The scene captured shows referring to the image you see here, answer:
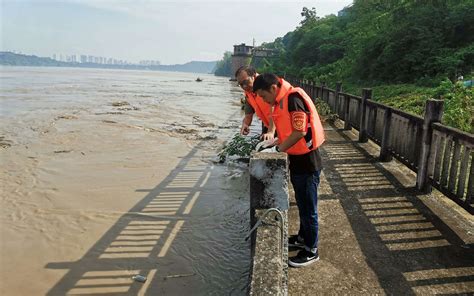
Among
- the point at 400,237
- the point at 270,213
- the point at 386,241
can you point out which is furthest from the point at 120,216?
the point at 400,237

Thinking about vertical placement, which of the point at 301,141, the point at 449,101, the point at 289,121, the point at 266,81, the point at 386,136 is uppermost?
the point at 266,81

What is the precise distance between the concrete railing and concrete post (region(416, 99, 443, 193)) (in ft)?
10.1

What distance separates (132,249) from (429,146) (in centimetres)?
421

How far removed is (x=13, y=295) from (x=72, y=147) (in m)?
7.41

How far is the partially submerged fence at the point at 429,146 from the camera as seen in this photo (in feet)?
14.0

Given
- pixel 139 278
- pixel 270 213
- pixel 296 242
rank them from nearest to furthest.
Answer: pixel 270 213 < pixel 296 242 < pixel 139 278

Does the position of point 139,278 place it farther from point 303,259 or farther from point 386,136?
point 386,136

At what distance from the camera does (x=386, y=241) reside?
12.9 feet

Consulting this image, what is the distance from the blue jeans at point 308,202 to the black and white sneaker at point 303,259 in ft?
0.16

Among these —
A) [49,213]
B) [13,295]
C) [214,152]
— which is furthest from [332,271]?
[214,152]

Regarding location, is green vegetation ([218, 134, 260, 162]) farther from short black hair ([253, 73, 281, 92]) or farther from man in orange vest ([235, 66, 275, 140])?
short black hair ([253, 73, 281, 92])

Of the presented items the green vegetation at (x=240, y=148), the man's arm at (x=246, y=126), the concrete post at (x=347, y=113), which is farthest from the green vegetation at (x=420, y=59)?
the man's arm at (x=246, y=126)

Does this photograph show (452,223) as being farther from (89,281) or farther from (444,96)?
(444,96)

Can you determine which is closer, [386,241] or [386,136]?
[386,241]
